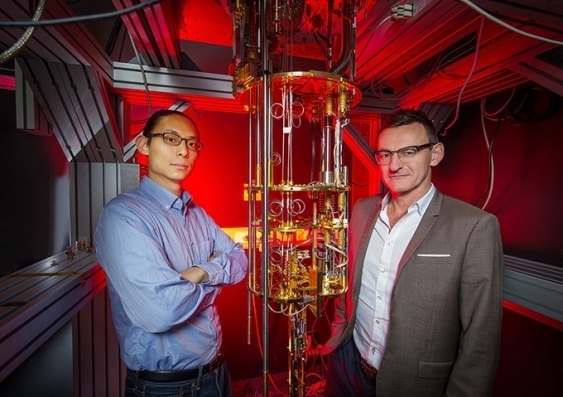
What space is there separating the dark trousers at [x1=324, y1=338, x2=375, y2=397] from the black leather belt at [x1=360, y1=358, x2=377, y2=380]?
64mm

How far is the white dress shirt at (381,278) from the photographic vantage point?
4.66ft

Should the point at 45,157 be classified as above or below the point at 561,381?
above

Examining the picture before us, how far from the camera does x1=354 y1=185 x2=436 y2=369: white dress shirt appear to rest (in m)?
1.42

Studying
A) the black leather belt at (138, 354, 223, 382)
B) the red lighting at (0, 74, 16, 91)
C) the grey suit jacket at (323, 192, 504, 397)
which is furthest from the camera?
the red lighting at (0, 74, 16, 91)

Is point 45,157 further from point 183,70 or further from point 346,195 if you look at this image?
point 346,195

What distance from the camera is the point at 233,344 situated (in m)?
3.18

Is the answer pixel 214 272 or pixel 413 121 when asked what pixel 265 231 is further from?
pixel 413 121

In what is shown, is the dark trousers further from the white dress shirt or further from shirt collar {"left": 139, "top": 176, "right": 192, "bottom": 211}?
shirt collar {"left": 139, "top": 176, "right": 192, "bottom": 211}

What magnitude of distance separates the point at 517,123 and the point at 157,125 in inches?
92.0

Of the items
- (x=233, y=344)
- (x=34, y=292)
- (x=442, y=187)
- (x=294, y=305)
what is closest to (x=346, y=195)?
(x=294, y=305)

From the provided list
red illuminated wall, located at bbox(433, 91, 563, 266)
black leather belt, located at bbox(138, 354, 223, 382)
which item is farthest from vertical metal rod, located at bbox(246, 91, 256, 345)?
red illuminated wall, located at bbox(433, 91, 563, 266)

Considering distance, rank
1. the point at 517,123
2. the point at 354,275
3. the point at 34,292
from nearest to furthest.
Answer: the point at 34,292, the point at 354,275, the point at 517,123

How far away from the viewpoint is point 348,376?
1616mm

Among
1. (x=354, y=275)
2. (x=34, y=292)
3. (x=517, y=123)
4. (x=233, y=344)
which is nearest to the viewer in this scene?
(x=34, y=292)
